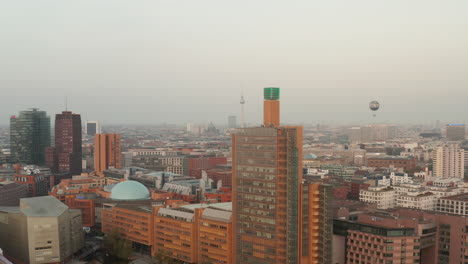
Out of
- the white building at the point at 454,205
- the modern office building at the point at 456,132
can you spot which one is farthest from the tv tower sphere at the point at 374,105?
the modern office building at the point at 456,132

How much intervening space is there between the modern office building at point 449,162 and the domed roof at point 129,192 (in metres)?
53.9

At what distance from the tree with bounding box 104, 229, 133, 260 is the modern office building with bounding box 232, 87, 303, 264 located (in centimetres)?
1224

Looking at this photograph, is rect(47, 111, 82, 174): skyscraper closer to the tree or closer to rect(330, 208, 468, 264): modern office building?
the tree

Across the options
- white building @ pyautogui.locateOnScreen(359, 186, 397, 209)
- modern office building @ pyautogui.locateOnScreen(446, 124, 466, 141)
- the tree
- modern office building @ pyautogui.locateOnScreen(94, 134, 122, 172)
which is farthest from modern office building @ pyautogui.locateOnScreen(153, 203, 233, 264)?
modern office building @ pyautogui.locateOnScreen(446, 124, 466, 141)

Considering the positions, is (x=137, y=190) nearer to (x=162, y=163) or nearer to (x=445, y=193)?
(x=445, y=193)

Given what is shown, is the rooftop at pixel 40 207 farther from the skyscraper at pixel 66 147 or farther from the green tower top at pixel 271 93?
the skyscraper at pixel 66 147

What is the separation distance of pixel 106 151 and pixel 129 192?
1439 inches

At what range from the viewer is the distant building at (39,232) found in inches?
1839

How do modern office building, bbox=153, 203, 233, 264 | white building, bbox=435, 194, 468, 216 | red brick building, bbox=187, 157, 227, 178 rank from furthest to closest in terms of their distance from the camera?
red brick building, bbox=187, 157, 227, 178 → white building, bbox=435, 194, 468, 216 → modern office building, bbox=153, 203, 233, 264

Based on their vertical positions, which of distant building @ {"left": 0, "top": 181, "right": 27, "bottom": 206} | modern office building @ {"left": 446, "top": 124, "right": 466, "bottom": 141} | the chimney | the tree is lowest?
the tree

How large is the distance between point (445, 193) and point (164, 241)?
121 feet

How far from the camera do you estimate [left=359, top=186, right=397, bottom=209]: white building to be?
66.9m

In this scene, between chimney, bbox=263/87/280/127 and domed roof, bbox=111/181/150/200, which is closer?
chimney, bbox=263/87/280/127

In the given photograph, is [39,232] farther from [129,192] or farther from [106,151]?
[106,151]
